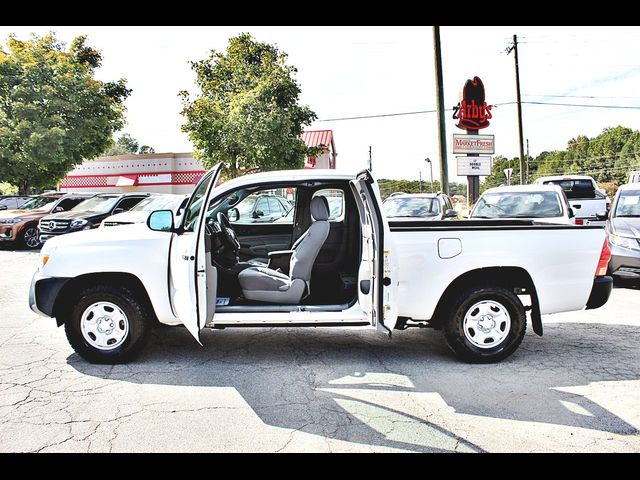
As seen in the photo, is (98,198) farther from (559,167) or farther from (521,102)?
(559,167)

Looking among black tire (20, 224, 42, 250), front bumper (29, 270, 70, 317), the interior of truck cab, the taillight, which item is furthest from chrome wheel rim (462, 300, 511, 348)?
black tire (20, 224, 42, 250)

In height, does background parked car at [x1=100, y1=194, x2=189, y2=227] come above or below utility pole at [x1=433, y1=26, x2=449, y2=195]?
below

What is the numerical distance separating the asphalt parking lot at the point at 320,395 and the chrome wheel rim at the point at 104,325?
24 centimetres

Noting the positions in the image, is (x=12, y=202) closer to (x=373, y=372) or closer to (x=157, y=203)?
(x=157, y=203)

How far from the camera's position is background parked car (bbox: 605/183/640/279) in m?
8.39

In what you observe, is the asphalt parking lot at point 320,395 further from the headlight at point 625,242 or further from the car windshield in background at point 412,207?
the car windshield in background at point 412,207

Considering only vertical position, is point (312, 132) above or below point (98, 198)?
above

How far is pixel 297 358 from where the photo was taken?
5.24m

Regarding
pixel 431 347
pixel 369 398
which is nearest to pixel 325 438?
pixel 369 398

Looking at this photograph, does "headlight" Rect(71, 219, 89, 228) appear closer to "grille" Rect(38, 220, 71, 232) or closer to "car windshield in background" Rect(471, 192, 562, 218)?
"grille" Rect(38, 220, 71, 232)

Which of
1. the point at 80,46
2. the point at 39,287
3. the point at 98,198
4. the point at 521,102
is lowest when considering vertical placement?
the point at 39,287

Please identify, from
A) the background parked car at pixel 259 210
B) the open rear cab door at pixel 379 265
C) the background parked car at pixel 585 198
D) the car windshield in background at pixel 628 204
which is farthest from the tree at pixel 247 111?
the open rear cab door at pixel 379 265

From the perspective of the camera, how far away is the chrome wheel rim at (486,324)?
4934 millimetres
